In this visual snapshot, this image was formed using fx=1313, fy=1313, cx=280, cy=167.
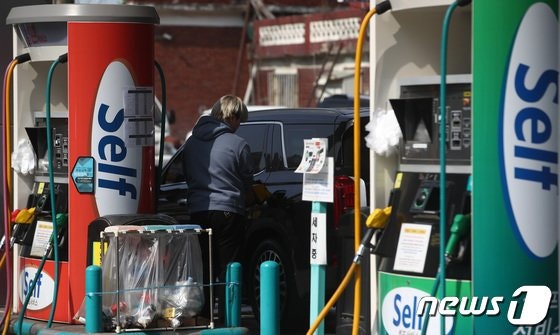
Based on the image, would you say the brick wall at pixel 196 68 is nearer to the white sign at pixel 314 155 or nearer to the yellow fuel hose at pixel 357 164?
the white sign at pixel 314 155

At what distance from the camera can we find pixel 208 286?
33.7 feet

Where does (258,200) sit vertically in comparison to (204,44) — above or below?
below

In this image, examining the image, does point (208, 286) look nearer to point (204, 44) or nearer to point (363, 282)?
point (363, 282)

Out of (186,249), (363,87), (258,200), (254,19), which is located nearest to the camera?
(186,249)

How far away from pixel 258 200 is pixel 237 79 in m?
36.6

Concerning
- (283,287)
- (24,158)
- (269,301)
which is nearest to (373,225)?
(269,301)

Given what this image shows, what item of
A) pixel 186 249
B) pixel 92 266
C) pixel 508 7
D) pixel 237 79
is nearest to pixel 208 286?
pixel 186 249

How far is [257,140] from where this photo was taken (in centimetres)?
1274

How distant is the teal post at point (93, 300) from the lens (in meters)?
9.55

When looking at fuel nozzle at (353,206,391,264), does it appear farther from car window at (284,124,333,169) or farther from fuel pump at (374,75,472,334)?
car window at (284,124,333,169)

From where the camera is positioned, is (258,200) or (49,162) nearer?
(49,162)

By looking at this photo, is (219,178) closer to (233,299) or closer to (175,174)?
(233,299)

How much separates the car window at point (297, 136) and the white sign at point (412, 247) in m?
3.92

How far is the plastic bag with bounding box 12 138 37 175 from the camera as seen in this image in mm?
11477
